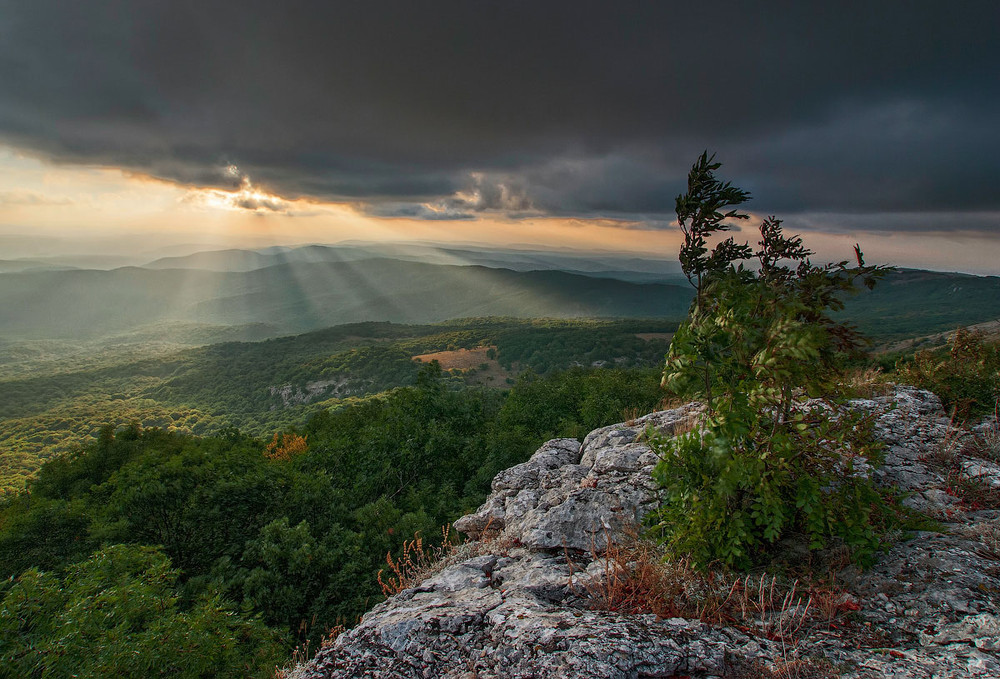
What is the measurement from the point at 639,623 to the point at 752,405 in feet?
6.79

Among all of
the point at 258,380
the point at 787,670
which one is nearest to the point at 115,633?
the point at 787,670

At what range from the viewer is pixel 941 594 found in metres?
3.53

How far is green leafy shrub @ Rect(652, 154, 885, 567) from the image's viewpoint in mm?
3588

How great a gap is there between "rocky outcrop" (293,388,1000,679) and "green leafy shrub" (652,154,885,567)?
0.50 m

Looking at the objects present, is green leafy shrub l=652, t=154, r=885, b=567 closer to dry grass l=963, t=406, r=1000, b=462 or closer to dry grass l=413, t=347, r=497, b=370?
dry grass l=963, t=406, r=1000, b=462

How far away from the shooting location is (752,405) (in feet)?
12.4

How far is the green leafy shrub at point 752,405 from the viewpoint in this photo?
3588mm

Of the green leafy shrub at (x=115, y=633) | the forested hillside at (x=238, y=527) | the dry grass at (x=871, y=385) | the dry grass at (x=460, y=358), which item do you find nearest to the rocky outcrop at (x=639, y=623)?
the dry grass at (x=871, y=385)

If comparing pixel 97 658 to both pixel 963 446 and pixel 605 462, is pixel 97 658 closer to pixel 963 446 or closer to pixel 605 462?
pixel 605 462

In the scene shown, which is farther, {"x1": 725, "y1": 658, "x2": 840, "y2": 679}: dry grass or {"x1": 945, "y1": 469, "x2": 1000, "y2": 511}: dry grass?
{"x1": 945, "y1": 469, "x2": 1000, "y2": 511}: dry grass

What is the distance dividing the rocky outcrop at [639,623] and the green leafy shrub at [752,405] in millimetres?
504

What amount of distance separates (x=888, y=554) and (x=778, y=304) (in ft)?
9.08

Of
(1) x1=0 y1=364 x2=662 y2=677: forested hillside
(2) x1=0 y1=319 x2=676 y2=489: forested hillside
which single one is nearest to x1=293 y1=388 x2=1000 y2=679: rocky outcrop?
(1) x1=0 y1=364 x2=662 y2=677: forested hillside

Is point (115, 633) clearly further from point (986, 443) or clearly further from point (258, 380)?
point (258, 380)
